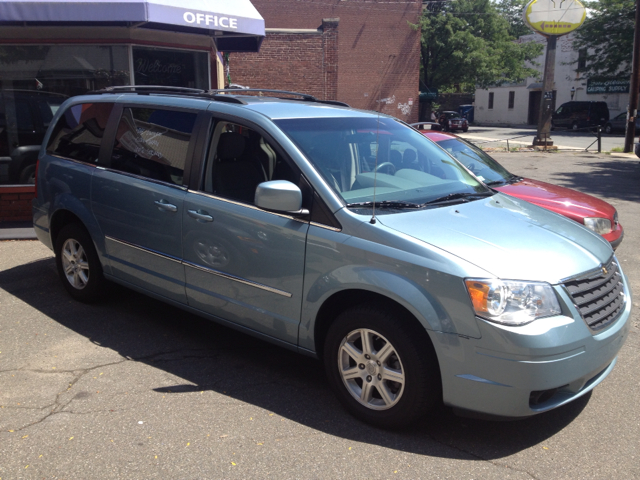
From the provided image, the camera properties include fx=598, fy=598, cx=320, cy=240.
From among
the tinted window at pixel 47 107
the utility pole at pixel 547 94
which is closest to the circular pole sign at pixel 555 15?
the utility pole at pixel 547 94

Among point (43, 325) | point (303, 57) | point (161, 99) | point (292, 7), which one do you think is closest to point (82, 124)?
point (161, 99)

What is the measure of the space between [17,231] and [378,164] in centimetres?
645

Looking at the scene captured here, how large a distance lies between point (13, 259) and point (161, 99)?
379 cm

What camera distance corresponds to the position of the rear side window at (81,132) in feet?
17.4

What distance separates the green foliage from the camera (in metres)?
35.7

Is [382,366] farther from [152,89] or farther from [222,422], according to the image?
[152,89]

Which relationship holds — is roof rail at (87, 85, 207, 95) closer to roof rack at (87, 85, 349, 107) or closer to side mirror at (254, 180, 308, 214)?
roof rack at (87, 85, 349, 107)

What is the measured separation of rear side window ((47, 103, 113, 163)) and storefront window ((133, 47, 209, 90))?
466 centimetres

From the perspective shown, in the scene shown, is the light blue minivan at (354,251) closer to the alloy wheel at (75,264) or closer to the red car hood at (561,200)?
the alloy wheel at (75,264)

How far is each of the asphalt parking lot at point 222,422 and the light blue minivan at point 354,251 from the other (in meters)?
0.30

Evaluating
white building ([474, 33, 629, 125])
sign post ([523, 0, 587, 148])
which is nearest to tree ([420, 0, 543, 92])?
white building ([474, 33, 629, 125])

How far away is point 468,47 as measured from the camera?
131 feet

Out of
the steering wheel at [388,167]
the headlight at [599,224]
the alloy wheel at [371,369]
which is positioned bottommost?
the alloy wheel at [371,369]

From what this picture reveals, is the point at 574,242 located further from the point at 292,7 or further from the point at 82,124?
the point at 292,7
